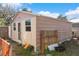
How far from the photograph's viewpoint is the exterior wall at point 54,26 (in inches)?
143

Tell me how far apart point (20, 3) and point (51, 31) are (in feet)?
1.36

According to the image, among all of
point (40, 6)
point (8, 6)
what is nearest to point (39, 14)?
point (40, 6)

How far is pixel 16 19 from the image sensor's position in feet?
12.1

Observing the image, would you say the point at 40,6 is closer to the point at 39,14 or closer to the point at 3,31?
the point at 39,14

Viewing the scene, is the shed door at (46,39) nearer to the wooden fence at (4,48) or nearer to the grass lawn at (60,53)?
the grass lawn at (60,53)

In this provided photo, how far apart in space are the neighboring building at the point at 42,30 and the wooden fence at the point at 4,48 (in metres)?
0.09

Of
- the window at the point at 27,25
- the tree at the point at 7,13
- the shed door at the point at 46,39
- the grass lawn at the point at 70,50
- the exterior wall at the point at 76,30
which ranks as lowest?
the grass lawn at the point at 70,50

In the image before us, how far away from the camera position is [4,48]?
3.64 metres

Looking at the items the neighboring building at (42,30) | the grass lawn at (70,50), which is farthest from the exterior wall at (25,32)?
the grass lawn at (70,50)

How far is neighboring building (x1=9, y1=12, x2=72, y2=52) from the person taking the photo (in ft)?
12.0

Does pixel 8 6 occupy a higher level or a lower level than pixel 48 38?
higher

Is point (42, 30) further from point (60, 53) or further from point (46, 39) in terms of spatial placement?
point (60, 53)

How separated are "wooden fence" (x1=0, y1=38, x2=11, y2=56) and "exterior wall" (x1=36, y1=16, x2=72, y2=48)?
29cm

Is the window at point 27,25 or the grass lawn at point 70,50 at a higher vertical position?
the window at point 27,25
